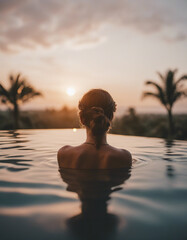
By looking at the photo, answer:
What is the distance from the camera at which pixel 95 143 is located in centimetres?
290

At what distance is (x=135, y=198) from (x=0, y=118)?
24197mm

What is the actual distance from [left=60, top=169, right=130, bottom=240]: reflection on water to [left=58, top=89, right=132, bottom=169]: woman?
113 millimetres

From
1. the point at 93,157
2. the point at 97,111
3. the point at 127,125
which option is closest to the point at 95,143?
the point at 93,157

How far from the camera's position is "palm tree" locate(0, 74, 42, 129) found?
672 inches

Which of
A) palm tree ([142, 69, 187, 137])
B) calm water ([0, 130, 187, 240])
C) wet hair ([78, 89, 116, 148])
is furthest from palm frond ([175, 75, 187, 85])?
wet hair ([78, 89, 116, 148])

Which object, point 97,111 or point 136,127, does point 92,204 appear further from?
point 136,127

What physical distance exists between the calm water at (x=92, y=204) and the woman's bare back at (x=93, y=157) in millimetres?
140

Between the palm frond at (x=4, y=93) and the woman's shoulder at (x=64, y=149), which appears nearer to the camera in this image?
the woman's shoulder at (x=64, y=149)

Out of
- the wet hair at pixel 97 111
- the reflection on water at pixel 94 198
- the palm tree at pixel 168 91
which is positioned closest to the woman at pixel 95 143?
the wet hair at pixel 97 111

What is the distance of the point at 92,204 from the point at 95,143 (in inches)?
45.2

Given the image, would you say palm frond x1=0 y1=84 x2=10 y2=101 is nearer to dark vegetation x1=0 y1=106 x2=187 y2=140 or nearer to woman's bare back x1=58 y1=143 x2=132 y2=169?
dark vegetation x1=0 y1=106 x2=187 y2=140

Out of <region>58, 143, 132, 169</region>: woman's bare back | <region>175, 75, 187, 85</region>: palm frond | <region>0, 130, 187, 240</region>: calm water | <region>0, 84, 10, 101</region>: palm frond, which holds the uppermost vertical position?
<region>175, 75, 187, 85</region>: palm frond

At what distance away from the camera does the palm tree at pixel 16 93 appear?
17062 millimetres

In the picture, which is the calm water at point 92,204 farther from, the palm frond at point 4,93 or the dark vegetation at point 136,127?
the dark vegetation at point 136,127
